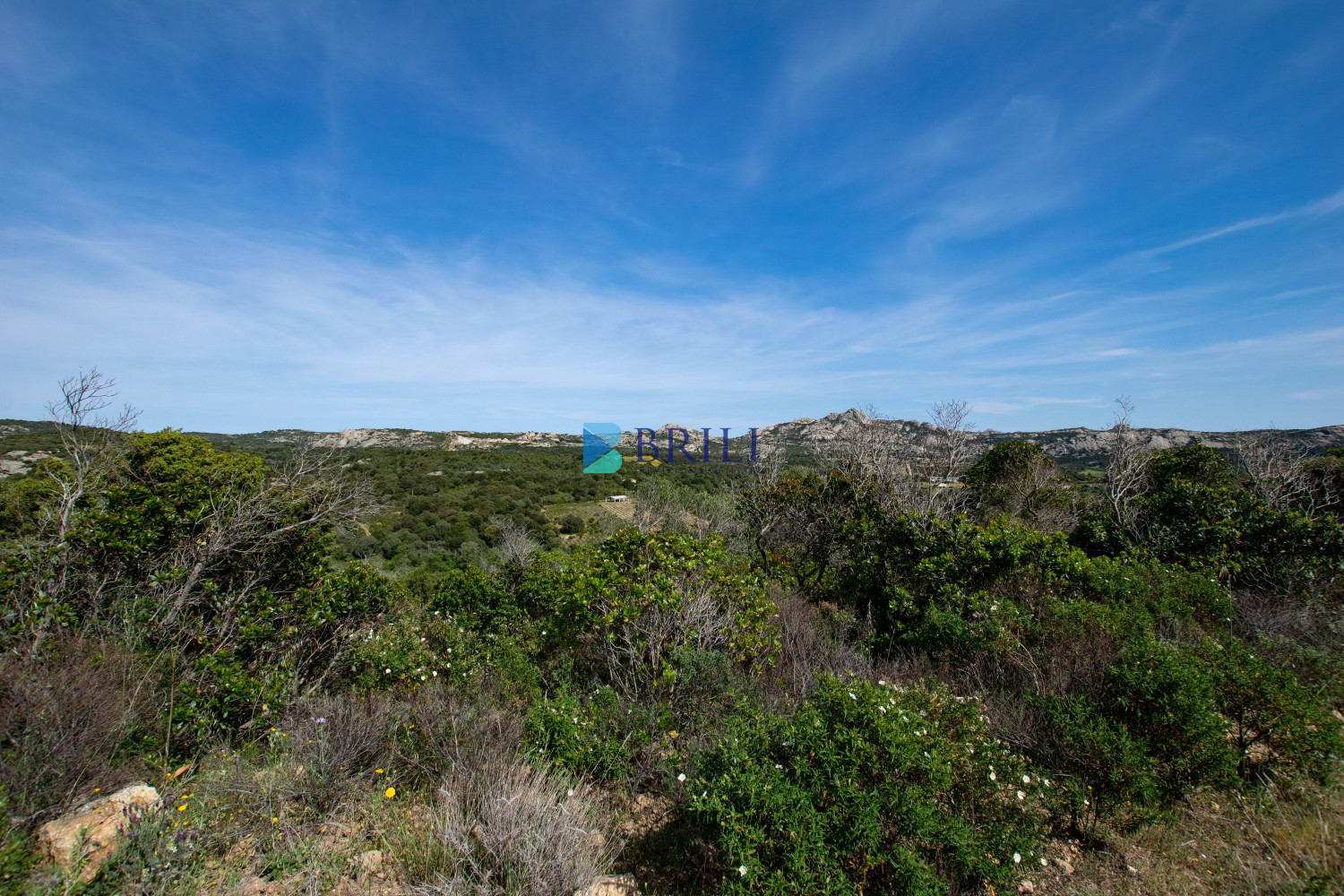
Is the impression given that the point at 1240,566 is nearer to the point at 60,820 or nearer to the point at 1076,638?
the point at 1076,638

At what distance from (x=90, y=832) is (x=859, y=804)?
3.94 metres

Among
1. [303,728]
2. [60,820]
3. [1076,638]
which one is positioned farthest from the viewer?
[1076,638]

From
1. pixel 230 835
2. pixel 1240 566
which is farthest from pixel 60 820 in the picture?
pixel 1240 566

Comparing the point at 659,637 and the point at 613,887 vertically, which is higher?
the point at 659,637

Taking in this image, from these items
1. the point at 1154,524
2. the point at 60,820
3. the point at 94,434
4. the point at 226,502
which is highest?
the point at 94,434

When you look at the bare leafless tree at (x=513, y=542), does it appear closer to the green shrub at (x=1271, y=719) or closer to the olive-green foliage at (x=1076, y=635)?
the olive-green foliage at (x=1076, y=635)

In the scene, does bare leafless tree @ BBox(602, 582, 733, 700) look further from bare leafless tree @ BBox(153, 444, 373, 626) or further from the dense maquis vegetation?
bare leafless tree @ BBox(153, 444, 373, 626)

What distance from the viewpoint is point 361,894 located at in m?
2.82

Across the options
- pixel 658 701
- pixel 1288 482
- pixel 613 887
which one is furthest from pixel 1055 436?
pixel 613 887

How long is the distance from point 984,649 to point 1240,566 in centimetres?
527

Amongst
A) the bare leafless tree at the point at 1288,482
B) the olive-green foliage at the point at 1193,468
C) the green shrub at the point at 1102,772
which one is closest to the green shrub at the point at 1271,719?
the green shrub at the point at 1102,772

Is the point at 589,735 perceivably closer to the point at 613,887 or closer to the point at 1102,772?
the point at 613,887

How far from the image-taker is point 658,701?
4.79 m

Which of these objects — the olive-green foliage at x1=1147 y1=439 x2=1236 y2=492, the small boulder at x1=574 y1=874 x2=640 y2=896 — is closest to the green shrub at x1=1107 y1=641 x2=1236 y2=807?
the small boulder at x1=574 y1=874 x2=640 y2=896
